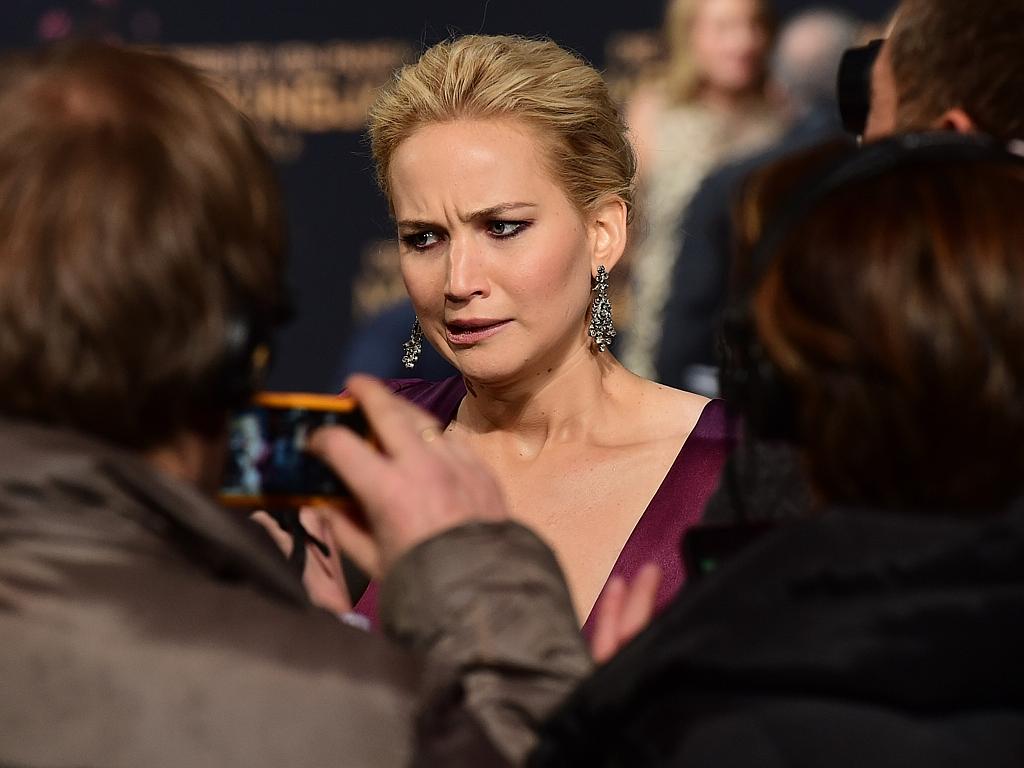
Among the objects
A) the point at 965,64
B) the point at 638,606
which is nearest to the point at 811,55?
the point at 965,64

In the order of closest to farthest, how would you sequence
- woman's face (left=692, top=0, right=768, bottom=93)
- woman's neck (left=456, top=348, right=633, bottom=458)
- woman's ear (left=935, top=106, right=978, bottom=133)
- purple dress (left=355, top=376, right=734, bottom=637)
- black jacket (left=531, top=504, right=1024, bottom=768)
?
black jacket (left=531, top=504, right=1024, bottom=768), woman's ear (left=935, top=106, right=978, bottom=133), purple dress (left=355, top=376, right=734, bottom=637), woman's neck (left=456, top=348, right=633, bottom=458), woman's face (left=692, top=0, right=768, bottom=93)

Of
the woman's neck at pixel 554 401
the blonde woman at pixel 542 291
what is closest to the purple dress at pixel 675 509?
the blonde woman at pixel 542 291

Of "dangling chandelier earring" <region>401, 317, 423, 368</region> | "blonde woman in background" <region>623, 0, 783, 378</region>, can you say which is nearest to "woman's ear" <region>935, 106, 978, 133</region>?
"dangling chandelier earring" <region>401, 317, 423, 368</region>

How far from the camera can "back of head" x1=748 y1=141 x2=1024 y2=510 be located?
3.86ft

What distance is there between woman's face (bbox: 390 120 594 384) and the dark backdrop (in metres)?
2.78

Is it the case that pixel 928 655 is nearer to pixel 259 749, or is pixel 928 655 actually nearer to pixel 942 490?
pixel 942 490

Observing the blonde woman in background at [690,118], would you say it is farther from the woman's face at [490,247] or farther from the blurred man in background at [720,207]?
the woman's face at [490,247]

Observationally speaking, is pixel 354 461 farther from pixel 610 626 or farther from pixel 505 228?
pixel 505 228

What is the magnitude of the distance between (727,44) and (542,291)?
250cm

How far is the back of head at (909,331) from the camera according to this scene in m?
1.18

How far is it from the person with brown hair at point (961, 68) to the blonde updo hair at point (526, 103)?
799 millimetres

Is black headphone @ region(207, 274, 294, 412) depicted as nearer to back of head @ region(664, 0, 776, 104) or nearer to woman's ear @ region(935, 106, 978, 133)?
woman's ear @ region(935, 106, 978, 133)

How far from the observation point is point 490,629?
1.29 meters

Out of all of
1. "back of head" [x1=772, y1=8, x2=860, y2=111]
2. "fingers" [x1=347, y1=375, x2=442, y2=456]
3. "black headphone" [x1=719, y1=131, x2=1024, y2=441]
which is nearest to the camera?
"black headphone" [x1=719, y1=131, x2=1024, y2=441]
